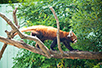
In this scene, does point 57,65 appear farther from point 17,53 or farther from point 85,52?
point 17,53

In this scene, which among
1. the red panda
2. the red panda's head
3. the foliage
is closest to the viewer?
the foliage

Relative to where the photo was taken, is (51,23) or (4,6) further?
(4,6)

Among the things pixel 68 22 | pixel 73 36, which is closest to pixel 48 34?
pixel 73 36

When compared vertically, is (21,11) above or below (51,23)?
above

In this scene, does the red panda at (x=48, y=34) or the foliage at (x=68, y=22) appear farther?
the red panda at (x=48, y=34)

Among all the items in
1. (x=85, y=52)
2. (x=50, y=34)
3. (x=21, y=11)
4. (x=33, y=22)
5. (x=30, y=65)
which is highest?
(x=21, y=11)

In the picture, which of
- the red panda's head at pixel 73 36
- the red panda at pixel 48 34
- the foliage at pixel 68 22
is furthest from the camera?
the red panda's head at pixel 73 36

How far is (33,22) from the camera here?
2.72 m

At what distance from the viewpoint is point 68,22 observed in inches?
93.9

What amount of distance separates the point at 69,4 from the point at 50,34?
0.74m

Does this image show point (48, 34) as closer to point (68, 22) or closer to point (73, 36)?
point (73, 36)

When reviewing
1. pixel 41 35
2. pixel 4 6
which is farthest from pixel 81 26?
pixel 4 6

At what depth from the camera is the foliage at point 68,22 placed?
Answer: 176 cm

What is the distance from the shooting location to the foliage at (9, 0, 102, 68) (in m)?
1.76
